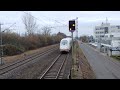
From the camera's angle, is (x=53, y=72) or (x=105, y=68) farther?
(x=105, y=68)

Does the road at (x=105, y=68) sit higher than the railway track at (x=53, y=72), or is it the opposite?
the railway track at (x=53, y=72)

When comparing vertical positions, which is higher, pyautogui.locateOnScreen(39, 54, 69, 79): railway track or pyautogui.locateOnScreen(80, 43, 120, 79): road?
pyautogui.locateOnScreen(39, 54, 69, 79): railway track

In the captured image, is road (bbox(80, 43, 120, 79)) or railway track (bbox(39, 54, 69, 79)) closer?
railway track (bbox(39, 54, 69, 79))

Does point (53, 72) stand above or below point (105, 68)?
above

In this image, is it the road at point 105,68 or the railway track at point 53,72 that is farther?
the road at point 105,68
